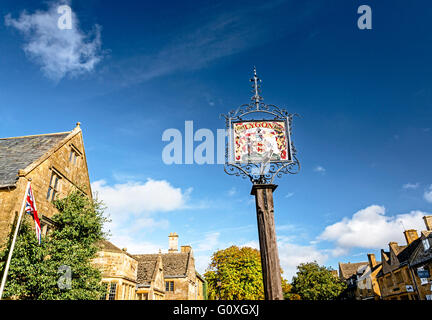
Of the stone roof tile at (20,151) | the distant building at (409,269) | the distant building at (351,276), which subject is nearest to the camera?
the stone roof tile at (20,151)

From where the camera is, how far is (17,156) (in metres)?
16.6

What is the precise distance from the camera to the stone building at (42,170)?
521 inches

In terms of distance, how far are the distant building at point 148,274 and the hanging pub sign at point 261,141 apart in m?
13.6

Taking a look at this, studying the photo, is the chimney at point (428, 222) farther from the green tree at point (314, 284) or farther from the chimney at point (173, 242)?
the chimney at point (173, 242)

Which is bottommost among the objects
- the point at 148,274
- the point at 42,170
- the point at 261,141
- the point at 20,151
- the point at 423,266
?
the point at 423,266

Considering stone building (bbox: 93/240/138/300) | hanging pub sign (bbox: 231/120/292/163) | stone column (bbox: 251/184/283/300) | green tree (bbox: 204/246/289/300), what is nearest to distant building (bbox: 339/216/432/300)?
green tree (bbox: 204/246/289/300)

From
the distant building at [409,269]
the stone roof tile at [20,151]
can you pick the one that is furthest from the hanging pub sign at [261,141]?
the distant building at [409,269]

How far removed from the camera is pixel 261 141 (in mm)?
6574

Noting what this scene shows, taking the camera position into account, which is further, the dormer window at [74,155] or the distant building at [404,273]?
the distant building at [404,273]

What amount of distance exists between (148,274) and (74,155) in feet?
55.6

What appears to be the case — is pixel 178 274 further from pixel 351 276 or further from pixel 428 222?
pixel 351 276

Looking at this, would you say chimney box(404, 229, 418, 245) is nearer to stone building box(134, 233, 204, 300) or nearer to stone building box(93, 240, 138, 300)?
stone building box(134, 233, 204, 300)

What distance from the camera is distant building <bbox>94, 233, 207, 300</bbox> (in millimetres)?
21141

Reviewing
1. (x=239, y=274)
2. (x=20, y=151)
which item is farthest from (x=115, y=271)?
(x=239, y=274)
